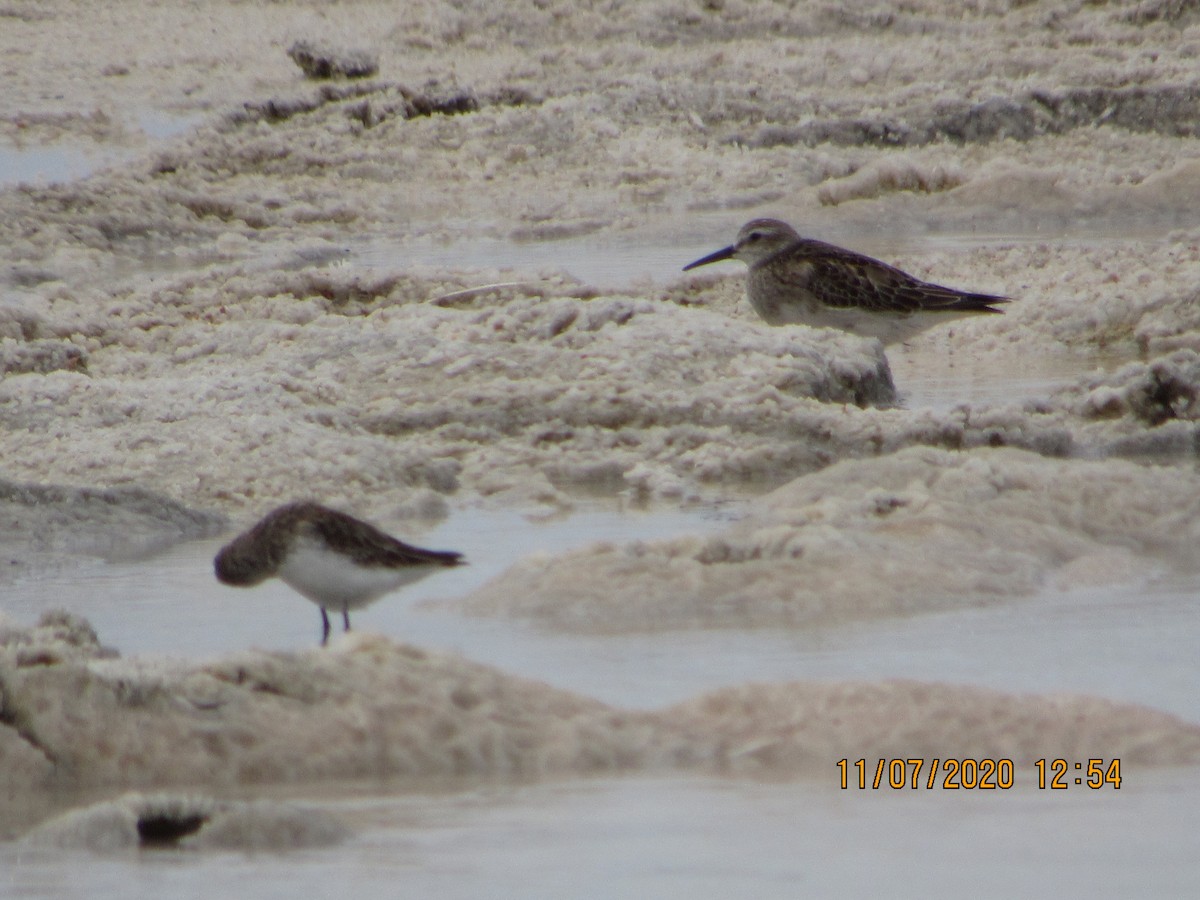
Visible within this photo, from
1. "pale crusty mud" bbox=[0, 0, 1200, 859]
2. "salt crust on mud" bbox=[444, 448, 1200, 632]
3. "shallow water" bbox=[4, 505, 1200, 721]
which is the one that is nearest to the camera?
"pale crusty mud" bbox=[0, 0, 1200, 859]

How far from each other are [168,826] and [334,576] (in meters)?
1.44

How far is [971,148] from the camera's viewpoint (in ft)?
47.0

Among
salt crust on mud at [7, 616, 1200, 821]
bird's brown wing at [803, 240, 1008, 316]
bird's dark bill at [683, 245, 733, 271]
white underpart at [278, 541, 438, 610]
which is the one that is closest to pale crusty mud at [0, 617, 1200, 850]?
salt crust on mud at [7, 616, 1200, 821]

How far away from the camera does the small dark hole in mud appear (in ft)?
9.78

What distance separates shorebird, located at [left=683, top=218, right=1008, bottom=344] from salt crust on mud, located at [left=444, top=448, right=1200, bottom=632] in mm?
3289

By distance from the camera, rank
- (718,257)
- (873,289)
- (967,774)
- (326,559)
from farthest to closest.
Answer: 1. (718,257)
2. (873,289)
3. (326,559)
4. (967,774)

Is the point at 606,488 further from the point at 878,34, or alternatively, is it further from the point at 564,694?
the point at 878,34

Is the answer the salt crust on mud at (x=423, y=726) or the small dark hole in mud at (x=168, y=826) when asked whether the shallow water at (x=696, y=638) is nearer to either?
the salt crust on mud at (x=423, y=726)

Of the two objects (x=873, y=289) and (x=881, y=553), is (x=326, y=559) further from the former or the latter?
(x=873, y=289)

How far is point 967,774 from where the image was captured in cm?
332

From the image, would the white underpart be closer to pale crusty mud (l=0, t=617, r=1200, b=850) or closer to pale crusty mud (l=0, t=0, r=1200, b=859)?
pale crusty mud (l=0, t=0, r=1200, b=859)

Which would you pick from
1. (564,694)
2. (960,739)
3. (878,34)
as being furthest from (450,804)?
(878,34)

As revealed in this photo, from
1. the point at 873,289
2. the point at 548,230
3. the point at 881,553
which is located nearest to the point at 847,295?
the point at 873,289

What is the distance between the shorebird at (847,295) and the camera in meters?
8.71
